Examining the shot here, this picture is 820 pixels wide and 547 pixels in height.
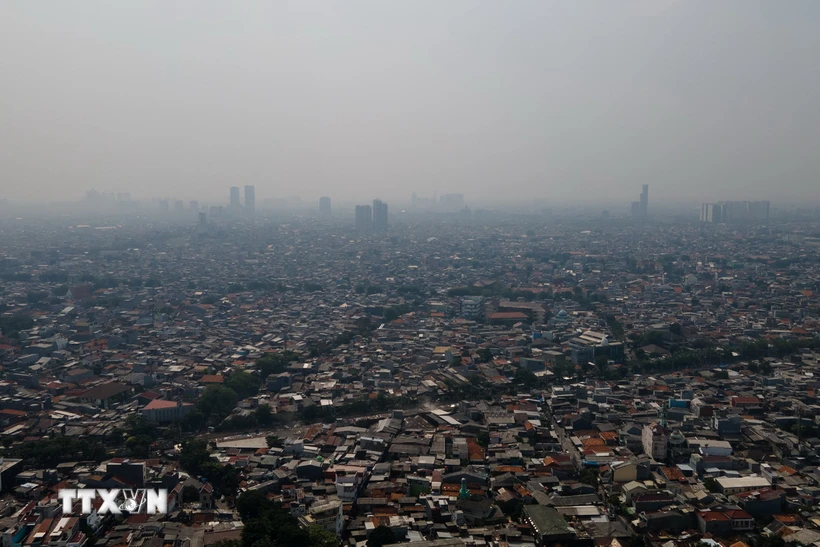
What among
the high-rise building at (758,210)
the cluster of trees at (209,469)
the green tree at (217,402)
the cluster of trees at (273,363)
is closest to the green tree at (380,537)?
the cluster of trees at (209,469)

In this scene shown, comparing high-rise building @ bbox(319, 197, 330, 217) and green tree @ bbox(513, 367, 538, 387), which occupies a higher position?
high-rise building @ bbox(319, 197, 330, 217)

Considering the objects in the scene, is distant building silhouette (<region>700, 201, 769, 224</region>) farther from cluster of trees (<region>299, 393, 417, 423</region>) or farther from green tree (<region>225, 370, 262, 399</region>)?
green tree (<region>225, 370, 262, 399</region>)

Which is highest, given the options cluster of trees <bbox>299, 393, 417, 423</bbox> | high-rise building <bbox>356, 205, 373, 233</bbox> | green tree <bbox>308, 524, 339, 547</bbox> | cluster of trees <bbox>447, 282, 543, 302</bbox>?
high-rise building <bbox>356, 205, 373, 233</bbox>

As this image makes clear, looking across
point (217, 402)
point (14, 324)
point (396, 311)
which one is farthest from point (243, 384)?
point (14, 324)

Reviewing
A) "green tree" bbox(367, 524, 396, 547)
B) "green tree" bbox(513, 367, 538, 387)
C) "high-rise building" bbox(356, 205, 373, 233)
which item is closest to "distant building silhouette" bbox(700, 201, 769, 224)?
"high-rise building" bbox(356, 205, 373, 233)

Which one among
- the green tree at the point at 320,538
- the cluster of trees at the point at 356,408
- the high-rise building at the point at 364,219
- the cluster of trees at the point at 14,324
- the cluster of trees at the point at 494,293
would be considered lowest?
the cluster of trees at the point at 356,408

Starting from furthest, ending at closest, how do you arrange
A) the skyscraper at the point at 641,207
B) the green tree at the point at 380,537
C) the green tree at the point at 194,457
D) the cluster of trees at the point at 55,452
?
the skyscraper at the point at 641,207, the cluster of trees at the point at 55,452, the green tree at the point at 194,457, the green tree at the point at 380,537

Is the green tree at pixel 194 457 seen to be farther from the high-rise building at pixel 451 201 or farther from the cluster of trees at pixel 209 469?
the high-rise building at pixel 451 201
